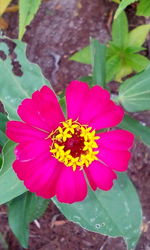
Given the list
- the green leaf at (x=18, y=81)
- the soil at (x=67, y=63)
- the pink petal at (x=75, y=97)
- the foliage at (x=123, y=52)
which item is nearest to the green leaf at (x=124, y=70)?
the foliage at (x=123, y=52)

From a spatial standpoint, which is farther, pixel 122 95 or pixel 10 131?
pixel 122 95

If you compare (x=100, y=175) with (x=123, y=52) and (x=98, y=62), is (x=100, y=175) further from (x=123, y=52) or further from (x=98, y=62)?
(x=123, y=52)

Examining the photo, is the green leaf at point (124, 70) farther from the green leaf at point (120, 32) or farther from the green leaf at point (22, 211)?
the green leaf at point (22, 211)

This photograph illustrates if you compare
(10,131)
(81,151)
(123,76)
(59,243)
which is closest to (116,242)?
(59,243)

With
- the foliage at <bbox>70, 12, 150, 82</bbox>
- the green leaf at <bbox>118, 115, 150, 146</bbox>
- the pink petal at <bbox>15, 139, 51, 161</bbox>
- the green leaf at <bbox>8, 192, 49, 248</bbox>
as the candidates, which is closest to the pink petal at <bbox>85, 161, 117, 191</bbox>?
the pink petal at <bbox>15, 139, 51, 161</bbox>

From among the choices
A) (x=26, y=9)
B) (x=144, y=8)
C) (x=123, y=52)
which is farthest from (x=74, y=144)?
(x=123, y=52)

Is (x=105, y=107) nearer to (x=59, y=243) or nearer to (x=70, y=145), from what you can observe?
(x=70, y=145)

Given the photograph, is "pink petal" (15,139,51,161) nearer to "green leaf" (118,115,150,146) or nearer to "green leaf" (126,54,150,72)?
"green leaf" (118,115,150,146)

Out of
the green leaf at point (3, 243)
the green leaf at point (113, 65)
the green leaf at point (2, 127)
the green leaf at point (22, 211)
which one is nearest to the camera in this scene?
the green leaf at point (2, 127)
